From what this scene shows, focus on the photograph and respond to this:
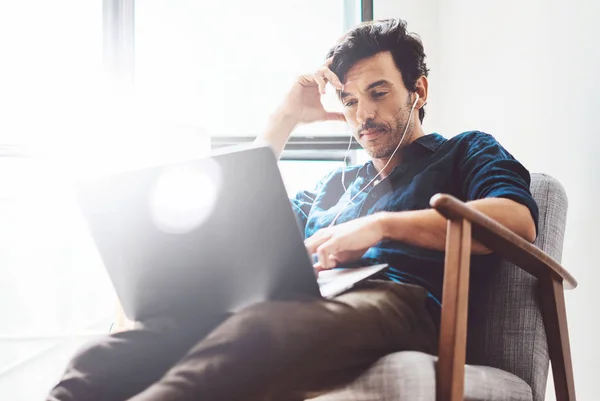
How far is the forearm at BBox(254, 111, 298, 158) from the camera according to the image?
4.92 feet

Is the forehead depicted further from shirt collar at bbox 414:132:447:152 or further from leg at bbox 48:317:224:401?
leg at bbox 48:317:224:401

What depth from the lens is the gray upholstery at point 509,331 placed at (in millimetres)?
926

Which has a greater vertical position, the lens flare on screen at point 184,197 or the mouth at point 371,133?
the mouth at point 371,133

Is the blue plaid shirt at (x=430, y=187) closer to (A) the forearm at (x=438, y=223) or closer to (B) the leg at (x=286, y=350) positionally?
(A) the forearm at (x=438, y=223)

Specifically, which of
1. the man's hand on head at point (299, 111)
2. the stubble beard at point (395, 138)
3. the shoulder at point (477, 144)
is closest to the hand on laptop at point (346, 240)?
the shoulder at point (477, 144)

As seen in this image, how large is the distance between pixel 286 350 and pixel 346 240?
257 millimetres

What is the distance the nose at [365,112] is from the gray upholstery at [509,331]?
397 millimetres

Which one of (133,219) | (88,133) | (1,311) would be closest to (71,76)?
Answer: (88,133)

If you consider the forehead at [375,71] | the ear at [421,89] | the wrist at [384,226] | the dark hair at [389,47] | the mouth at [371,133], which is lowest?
the wrist at [384,226]

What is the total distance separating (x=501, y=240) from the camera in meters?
0.89

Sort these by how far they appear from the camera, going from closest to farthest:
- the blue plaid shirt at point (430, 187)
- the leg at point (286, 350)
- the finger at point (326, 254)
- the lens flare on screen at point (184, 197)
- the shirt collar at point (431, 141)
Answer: the leg at point (286, 350) → the lens flare on screen at point (184, 197) → the finger at point (326, 254) → the blue plaid shirt at point (430, 187) → the shirt collar at point (431, 141)

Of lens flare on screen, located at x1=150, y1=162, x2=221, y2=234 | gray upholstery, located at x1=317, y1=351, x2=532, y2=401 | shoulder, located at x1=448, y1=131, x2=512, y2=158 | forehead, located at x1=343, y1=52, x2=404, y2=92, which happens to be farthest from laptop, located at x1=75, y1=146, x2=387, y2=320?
forehead, located at x1=343, y1=52, x2=404, y2=92

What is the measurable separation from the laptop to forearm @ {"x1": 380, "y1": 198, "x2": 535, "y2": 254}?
10 cm

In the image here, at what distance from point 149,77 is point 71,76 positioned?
0.33 metres
